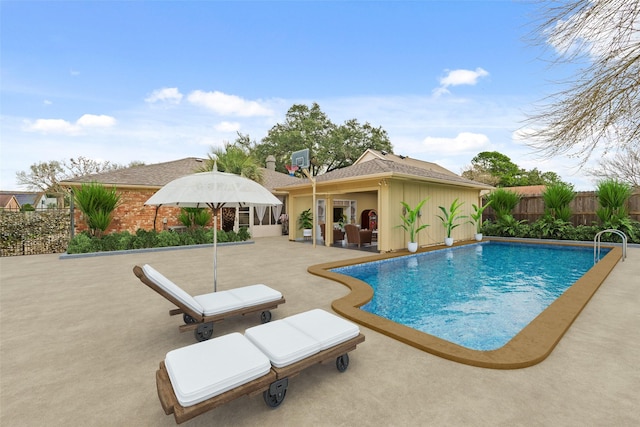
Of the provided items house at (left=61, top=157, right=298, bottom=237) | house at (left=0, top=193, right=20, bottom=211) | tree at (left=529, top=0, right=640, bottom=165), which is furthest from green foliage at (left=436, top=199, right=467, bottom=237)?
house at (left=0, top=193, right=20, bottom=211)

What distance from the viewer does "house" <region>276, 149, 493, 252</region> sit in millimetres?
11617

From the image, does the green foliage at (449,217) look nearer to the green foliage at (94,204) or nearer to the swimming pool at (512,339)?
the swimming pool at (512,339)

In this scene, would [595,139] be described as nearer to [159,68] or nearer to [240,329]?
[240,329]

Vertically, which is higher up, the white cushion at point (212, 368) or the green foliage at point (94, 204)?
the green foliage at point (94, 204)

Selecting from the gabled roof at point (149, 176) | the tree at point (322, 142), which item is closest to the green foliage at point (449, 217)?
the gabled roof at point (149, 176)

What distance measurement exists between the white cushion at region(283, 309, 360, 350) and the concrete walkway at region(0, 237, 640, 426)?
1.22 feet

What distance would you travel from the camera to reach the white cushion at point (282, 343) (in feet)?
8.59

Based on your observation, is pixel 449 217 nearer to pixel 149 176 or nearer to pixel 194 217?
pixel 194 217

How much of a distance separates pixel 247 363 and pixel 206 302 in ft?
6.79

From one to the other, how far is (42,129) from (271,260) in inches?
1956

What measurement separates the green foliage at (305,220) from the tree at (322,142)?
18.4 metres

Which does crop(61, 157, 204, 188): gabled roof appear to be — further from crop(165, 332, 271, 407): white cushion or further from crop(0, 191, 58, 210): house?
crop(0, 191, 58, 210): house

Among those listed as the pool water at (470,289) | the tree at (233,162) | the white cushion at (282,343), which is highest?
the tree at (233,162)

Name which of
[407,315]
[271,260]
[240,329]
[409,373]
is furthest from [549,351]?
[271,260]
